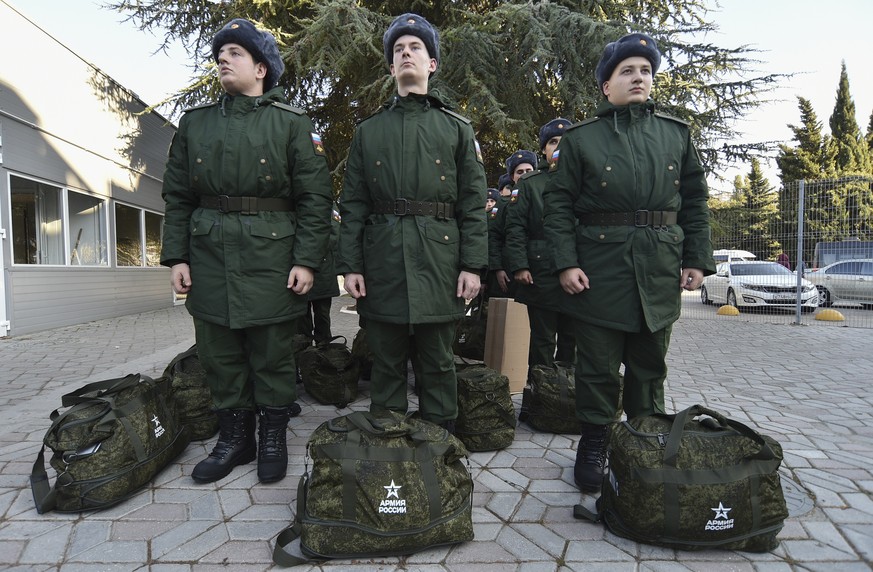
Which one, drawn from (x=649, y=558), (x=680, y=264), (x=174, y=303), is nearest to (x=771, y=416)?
(x=680, y=264)

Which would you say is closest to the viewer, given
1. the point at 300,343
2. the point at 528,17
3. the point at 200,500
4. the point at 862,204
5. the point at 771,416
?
the point at 200,500

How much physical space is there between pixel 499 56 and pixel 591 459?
8250 mm

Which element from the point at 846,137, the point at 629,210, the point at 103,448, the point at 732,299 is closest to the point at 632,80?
the point at 629,210

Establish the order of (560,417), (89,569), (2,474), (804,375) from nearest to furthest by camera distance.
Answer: (89,569)
(2,474)
(560,417)
(804,375)

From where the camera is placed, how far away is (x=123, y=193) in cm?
1155

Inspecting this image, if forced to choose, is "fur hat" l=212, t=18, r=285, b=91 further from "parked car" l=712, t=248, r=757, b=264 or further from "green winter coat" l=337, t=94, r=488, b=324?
"parked car" l=712, t=248, r=757, b=264

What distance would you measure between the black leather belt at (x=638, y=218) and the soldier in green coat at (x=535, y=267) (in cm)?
124

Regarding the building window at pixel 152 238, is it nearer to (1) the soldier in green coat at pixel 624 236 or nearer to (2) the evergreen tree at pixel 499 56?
(2) the evergreen tree at pixel 499 56

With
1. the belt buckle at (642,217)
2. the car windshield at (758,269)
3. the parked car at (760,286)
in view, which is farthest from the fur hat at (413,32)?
the car windshield at (758,269)

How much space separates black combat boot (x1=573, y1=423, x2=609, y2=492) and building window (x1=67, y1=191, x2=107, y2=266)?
10.3 metres

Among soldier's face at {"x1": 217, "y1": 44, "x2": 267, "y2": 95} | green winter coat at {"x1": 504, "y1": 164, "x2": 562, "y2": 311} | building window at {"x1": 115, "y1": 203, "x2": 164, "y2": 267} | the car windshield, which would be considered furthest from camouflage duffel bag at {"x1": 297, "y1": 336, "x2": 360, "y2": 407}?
the car windshield

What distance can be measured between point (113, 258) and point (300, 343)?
28.6ft

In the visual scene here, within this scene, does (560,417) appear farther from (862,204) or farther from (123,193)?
(123,193)

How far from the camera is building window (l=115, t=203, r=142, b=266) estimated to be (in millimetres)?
11500
